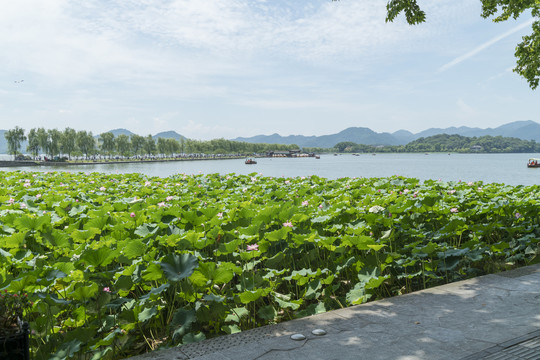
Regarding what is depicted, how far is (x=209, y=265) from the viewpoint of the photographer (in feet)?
12.0

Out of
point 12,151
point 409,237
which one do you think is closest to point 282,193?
point 409,237

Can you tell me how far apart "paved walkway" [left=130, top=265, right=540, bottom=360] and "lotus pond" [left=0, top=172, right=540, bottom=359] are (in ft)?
1.24

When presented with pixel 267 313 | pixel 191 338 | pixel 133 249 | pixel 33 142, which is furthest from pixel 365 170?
pixel 33 142

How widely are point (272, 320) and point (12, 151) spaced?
133 meters

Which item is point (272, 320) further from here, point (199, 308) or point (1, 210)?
point (1, 210)

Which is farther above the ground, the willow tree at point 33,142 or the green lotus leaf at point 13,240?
the willow tree at point 33,142

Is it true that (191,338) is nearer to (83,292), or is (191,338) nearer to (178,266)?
(178,266)

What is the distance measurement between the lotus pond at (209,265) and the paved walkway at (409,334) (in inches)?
14.9

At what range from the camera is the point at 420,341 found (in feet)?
10.2

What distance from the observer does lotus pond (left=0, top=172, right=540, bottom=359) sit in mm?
3469

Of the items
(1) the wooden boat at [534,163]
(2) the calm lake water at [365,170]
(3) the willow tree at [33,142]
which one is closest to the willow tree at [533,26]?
(2) the calm lake water at [365,170]

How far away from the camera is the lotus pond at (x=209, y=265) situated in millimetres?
3469

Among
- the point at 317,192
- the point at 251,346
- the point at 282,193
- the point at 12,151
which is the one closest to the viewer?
the point at 251,346

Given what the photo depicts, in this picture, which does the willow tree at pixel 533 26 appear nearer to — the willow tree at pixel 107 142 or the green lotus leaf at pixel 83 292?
the green lotus leaf at pixel 83 292
